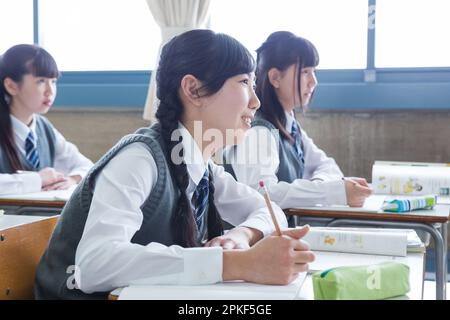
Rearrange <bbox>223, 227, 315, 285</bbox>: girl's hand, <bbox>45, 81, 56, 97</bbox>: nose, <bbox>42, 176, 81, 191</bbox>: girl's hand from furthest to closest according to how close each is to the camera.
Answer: <bbox>45, 81, 56, 97</bbox>: nose, <bbox>42, 176, 81, 191</bbox>: girl's hand, <bbox>223, 227, 315, 285</bbox>: girl's hand

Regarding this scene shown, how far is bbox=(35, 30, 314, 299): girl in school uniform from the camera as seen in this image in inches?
44.4

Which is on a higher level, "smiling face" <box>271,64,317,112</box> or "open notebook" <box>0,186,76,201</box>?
"smiling face" <box>271,64,317,112</box>

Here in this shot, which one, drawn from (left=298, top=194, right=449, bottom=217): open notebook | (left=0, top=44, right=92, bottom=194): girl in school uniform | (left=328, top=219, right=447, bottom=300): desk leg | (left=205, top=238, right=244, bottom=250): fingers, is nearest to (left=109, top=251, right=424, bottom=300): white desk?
(left=205, top=238, right=244, bottom=250): fingers

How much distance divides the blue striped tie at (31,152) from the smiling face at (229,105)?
2.07 metres

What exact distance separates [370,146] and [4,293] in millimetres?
2643

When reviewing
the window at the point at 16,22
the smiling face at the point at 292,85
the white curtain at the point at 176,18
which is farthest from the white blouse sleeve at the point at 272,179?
the window at the point at 16,22

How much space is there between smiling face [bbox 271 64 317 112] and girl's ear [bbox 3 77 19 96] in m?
1.41

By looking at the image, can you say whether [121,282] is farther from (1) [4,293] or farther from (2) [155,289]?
(1) [4,293]

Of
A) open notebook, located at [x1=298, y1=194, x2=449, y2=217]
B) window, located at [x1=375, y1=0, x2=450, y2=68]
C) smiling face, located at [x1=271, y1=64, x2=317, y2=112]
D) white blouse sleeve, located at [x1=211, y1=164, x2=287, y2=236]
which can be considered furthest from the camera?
window, located at [x1=375, y1=0, x2=450, y2=68]

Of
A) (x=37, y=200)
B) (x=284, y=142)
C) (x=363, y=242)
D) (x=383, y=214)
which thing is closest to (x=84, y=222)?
(x=363, y=242)

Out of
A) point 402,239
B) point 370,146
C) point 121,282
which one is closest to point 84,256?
point 121,282

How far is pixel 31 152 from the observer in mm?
3322

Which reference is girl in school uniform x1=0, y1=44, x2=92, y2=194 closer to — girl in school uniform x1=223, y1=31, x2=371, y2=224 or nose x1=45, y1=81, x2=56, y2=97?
nose x1=45, y1=81, x2=56, y2=97

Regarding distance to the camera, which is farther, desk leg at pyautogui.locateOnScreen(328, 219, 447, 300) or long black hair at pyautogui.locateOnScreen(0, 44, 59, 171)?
long black hair at pyautogui.locateOnScreen(0, 44, 59, 171)
